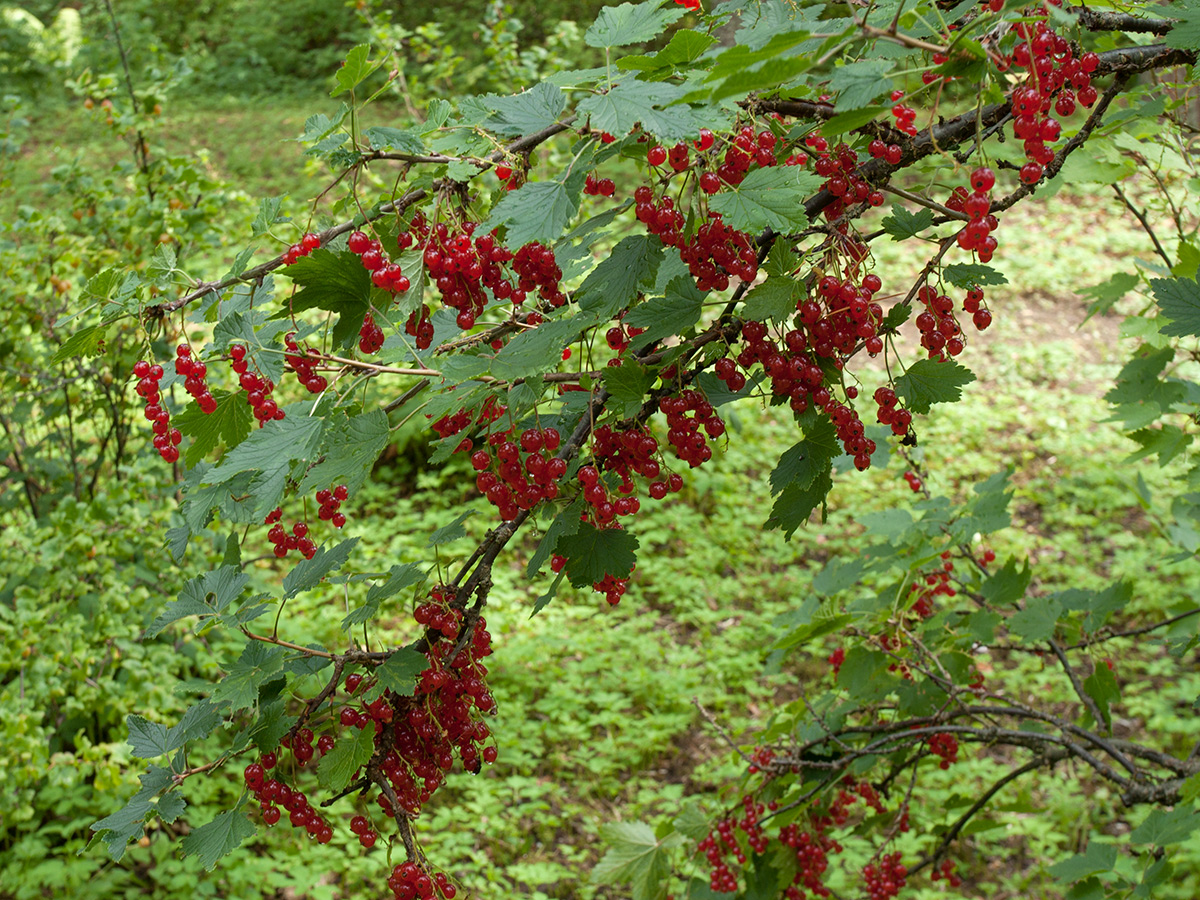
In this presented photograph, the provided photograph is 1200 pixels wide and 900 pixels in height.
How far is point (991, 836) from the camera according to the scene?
340cm

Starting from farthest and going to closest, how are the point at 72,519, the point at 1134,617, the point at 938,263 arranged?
the point at 1134,617, the point at 72,519, the point at 938,263

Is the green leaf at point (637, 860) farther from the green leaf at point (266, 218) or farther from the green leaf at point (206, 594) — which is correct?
the green leaf at point (266, 218)

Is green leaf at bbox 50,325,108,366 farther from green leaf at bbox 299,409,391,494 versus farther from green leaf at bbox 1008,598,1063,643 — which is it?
green leaf at bbox 1008,598,1063,643

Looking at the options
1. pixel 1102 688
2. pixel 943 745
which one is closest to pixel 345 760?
pixel 943 745

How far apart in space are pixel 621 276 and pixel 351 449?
370mm

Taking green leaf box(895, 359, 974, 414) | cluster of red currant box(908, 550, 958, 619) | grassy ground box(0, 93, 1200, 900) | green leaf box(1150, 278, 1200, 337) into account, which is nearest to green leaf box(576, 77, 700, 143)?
green leaf box(895, 359, 974, 414)

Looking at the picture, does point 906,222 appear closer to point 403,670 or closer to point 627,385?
point 627,385

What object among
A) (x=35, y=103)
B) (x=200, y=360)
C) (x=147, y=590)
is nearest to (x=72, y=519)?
(x=147, y=590)

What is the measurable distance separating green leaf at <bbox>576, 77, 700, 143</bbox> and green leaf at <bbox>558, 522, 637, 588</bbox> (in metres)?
0.48

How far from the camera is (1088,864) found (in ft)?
6.34

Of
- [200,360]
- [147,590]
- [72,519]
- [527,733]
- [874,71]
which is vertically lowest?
[527,733]

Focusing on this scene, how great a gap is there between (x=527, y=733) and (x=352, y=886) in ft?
3.23

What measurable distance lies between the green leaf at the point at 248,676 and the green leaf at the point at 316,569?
8cm

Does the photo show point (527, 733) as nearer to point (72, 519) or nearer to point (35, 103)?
point (72, 519)
